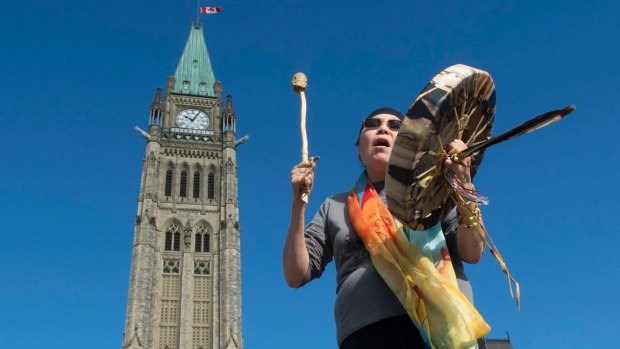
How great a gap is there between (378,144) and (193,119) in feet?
160

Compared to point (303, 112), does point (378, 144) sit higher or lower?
lower

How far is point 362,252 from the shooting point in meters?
3.15

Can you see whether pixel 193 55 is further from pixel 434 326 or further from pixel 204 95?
pixel 434 326

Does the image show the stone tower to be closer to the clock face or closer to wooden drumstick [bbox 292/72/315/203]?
the clock face

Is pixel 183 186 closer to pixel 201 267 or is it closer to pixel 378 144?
pixel 201 267

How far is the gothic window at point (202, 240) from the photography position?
45.2 m

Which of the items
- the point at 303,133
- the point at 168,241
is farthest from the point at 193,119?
the point at 303,133

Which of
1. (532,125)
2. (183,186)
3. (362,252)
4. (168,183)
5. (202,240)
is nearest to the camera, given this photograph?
(532,125)

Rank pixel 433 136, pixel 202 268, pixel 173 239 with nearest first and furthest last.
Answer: pixel 433 136 → pixel 202 268 → pixel 173 239

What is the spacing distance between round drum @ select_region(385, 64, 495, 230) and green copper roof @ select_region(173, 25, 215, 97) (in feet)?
167

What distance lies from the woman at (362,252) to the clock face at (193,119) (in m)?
47.9

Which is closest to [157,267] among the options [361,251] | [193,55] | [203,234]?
[203,234]

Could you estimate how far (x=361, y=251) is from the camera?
10.4 feet

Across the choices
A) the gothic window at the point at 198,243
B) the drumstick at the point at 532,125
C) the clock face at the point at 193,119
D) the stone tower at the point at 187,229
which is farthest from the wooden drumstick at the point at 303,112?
the clock face at the point at 193,119
